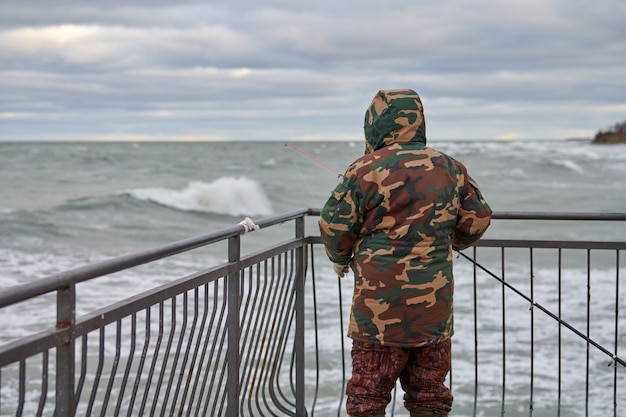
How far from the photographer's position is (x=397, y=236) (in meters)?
2.98

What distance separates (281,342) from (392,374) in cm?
134

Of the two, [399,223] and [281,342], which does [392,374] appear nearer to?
[399,223]

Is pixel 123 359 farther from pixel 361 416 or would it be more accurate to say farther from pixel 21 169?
pixel 21 169

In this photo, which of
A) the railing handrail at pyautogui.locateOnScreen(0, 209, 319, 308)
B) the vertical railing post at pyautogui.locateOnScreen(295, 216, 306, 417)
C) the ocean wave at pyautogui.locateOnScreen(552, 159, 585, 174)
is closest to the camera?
the railing handrail at pyautogui.locateOnScreen(0, 209, 319, 308)

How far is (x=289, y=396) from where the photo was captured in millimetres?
7906

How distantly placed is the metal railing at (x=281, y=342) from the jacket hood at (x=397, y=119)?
32.4 inches

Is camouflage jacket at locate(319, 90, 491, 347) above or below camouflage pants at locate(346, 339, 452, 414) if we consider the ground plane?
above

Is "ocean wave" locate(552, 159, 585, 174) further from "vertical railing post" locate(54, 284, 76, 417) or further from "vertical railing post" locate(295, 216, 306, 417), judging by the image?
"vertical railing post" locate(54, 284, 76, 417)

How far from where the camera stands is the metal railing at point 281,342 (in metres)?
2.64

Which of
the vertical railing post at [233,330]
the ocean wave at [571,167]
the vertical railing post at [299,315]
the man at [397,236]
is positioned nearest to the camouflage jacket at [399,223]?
the man at [397,236]

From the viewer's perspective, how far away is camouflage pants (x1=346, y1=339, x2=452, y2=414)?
3146 millimetres

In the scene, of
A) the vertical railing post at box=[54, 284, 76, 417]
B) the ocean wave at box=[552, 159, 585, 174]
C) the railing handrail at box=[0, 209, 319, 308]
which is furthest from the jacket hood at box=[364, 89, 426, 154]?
the ocean wave at box=[552, 159, 585, 174]

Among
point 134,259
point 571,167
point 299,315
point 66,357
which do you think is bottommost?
point 571,167

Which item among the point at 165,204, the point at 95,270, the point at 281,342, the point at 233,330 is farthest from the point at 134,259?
the point at 165,204
